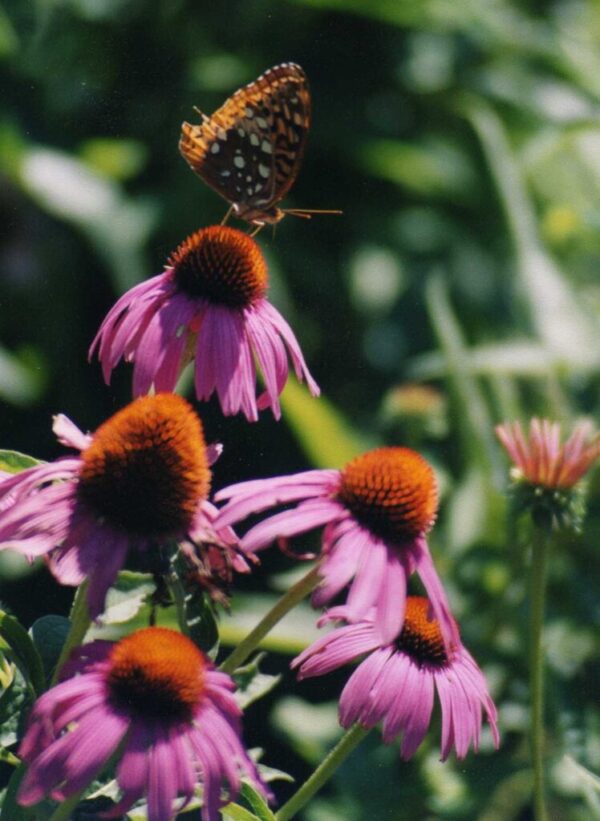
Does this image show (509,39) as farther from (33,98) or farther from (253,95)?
(253,95)

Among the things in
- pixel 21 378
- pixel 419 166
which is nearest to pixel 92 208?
pixel 21 378

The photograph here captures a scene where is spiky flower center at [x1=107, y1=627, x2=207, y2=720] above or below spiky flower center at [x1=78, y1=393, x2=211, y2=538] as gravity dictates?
below

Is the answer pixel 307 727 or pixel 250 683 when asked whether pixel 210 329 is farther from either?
pixel 307 727

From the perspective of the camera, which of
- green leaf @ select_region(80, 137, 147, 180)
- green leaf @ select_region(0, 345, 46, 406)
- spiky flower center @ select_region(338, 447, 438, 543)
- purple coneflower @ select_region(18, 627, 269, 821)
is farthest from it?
green leaf @ select_region(80, 137, 147, 180)

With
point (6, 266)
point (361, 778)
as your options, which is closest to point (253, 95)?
point (361, 778)

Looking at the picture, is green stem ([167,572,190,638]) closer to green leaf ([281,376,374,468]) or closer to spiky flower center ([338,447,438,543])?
spiky flower center ([338,447,438,543])

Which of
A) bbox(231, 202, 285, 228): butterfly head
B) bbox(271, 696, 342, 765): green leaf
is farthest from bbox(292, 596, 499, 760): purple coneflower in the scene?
bbox(271, 696, 342, 765): green leaf
